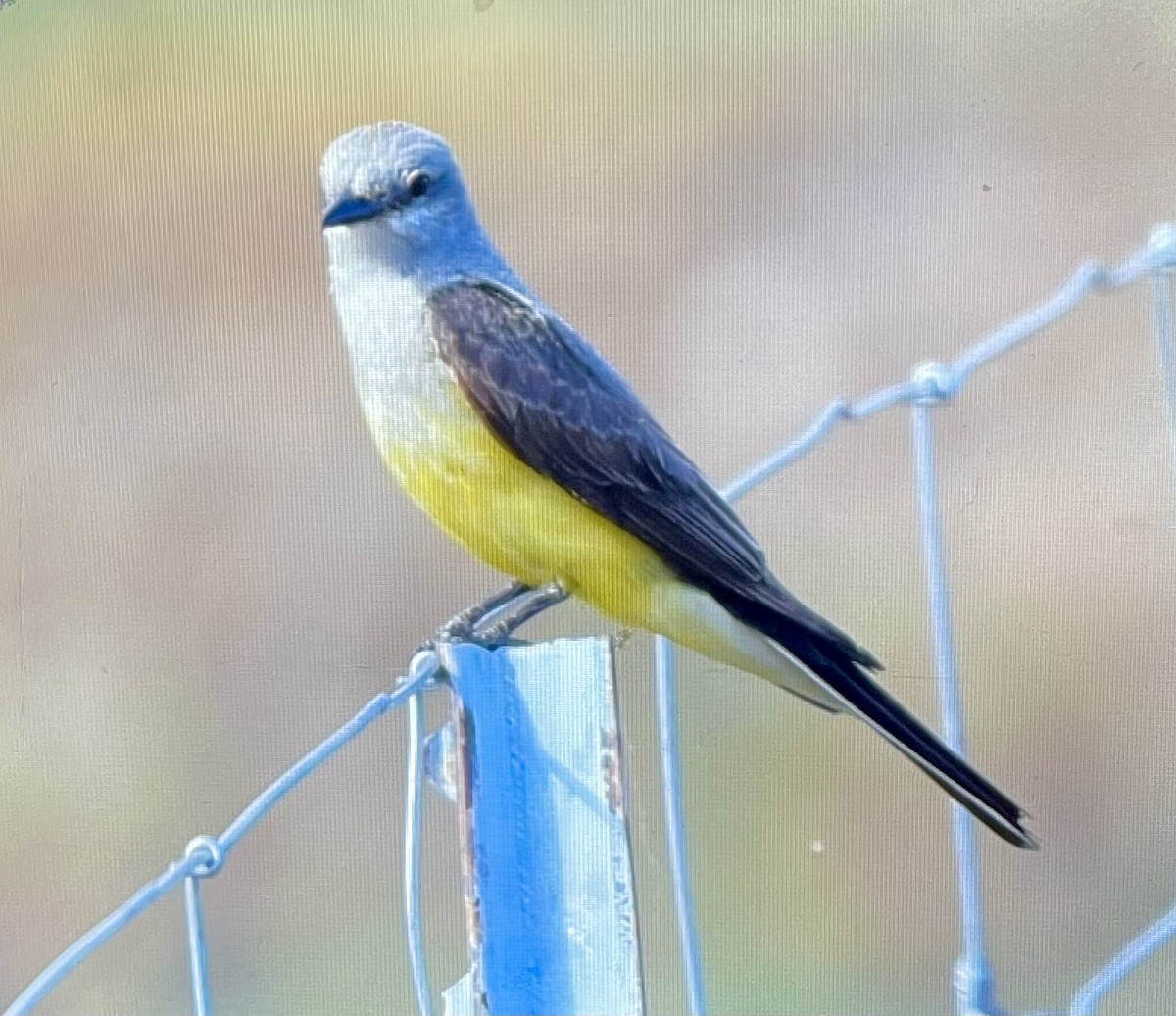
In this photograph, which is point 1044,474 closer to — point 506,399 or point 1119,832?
point 1119,832

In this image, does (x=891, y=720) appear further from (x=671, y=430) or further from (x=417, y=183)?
(x=417, y=183)

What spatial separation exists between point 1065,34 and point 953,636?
0.54m

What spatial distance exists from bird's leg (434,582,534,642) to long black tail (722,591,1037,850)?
23cm

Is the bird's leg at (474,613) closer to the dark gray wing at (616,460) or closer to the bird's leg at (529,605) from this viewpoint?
the bird's leg at (529,605)

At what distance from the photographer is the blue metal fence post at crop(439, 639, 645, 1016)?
895 mm

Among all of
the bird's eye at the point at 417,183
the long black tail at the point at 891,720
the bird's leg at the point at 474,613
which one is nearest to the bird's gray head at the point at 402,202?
the bird's eye at the point at 417,183

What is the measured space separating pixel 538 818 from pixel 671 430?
1.42 feet

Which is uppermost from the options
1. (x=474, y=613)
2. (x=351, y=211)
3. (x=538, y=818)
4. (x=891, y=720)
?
(x=351, y=211)

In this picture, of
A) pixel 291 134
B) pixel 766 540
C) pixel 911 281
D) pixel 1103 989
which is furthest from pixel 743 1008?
pixel 291 134

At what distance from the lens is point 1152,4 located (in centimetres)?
118

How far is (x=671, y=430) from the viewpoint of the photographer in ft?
4.00

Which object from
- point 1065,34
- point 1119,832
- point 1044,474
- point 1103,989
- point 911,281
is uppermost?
point 1065,34

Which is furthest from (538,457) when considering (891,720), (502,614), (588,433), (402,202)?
(891,720)

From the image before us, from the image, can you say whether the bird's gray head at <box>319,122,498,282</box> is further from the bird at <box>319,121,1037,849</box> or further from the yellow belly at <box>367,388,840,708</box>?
the yellow belly at <box>367,388,840,708</box>
